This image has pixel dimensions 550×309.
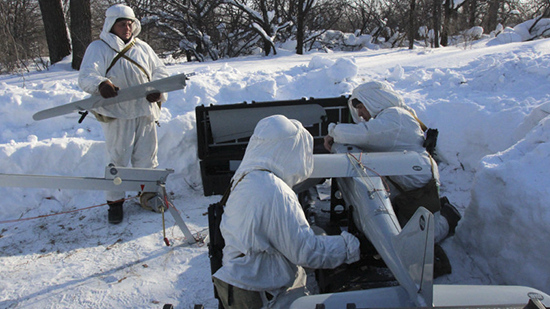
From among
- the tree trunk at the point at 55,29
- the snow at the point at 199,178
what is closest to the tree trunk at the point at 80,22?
the tree trunk at the point at 55,29

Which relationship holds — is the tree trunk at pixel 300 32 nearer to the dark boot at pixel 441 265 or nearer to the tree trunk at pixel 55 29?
the tree trunk at pixel 55 29

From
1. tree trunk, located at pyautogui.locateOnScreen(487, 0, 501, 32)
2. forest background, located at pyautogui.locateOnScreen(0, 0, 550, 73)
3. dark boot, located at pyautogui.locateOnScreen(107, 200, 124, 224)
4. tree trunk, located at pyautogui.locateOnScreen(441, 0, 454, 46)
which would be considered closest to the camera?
dark boot, located at pyautogui.locateOnScreen(107, 200, 124, 224)

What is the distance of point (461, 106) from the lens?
569cm

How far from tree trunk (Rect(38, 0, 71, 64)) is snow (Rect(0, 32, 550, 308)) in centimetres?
203

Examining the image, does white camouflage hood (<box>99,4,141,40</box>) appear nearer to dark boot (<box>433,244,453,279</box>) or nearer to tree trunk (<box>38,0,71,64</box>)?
dark boot (<box>433,244,453,279</box>)

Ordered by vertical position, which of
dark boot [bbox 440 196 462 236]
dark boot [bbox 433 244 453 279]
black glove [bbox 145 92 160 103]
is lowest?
dark boot [bbox 433 244 453 279]

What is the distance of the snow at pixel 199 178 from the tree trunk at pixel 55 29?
6.65 feet

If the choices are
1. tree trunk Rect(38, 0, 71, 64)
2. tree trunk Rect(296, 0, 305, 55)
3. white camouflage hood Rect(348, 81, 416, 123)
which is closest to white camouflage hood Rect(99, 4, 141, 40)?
white camouflage hood Rect(348, 81, 416, 123)

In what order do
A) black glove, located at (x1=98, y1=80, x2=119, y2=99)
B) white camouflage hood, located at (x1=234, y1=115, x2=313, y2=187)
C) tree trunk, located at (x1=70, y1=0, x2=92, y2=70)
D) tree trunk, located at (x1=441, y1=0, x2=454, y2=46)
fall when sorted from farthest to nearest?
tree trunk, located at (x1=441, y1=0, x2=454, y2=46) → tree trunk, located at (x1=70, y1=0, x2=92, y2=70) → black glove, located at (x1=98, y1=80, x2=119, y2=99) → white camouflage hood, located at (x1=234, y1=115, x2=313, y2=187)

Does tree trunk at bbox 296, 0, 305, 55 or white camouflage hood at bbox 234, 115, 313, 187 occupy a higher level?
tree trunk at bbox 296, 0, 305, 55

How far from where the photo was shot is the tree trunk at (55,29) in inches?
364

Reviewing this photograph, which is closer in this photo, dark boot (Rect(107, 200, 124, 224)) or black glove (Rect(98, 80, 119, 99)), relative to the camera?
black glove (Rect(98, 80, 119, 99))

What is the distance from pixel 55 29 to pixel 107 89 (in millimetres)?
7443

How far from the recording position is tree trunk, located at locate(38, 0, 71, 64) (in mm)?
9258
